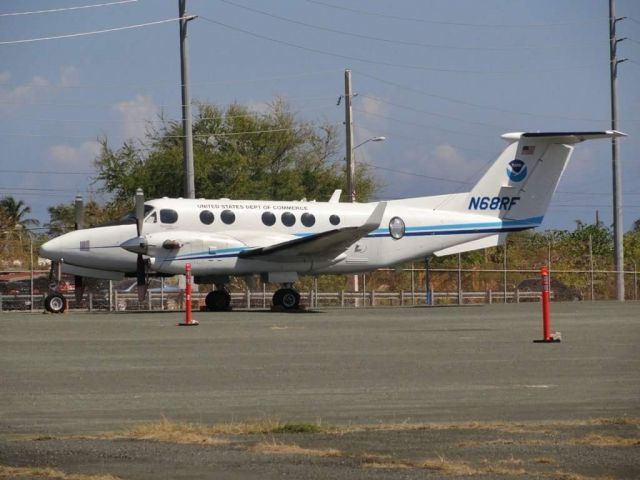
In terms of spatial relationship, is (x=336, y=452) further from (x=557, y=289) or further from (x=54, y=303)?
(x=557, y=289)

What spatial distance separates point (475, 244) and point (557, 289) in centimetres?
1665

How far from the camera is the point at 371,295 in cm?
4388

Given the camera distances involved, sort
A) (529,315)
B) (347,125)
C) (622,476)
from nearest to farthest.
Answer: (622,476) < (529,315) < (347,125)

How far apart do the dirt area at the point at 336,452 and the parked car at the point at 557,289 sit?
135ft

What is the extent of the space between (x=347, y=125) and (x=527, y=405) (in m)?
41.0

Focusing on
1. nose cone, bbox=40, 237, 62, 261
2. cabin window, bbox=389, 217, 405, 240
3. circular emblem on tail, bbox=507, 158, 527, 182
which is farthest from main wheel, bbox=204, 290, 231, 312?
circular emblem on tail, bbox=507, 158, 527, 182

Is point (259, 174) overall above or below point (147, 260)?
above

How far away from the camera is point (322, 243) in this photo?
32.6 meters

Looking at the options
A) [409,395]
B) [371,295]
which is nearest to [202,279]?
[371,295]

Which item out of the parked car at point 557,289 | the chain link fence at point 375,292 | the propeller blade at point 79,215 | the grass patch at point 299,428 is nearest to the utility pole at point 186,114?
the chain link fence at point 375,292

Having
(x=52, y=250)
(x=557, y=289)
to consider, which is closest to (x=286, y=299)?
(x=52, y=250)

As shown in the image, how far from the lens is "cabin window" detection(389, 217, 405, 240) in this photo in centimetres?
3500

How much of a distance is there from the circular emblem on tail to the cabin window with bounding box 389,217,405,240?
4.15m

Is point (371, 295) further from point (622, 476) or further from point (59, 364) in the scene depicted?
point (622, 476)
